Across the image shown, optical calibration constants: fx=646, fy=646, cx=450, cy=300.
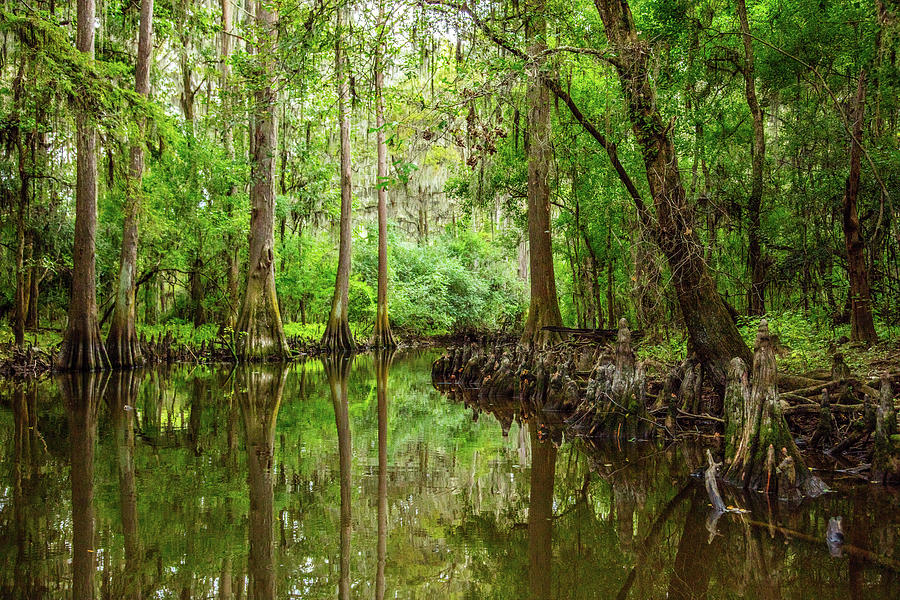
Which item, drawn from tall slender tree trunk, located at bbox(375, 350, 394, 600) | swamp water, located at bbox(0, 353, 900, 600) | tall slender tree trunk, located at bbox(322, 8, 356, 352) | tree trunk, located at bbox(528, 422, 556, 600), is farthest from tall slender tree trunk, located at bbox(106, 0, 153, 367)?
tree trunk, located at bbox(528, 422, 556, 600)

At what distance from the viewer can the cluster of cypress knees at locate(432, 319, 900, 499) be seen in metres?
4.11

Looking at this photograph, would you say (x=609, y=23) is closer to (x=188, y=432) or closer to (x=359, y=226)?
(x=188, y=432)

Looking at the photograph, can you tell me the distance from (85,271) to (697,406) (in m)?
11.6

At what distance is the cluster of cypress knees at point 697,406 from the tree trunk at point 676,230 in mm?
281

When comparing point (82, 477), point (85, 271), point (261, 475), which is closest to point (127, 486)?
point (82, 477)

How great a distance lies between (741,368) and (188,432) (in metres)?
A: 5.09

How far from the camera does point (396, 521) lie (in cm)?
361

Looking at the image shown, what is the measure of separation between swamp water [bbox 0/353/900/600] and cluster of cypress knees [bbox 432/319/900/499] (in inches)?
10.8

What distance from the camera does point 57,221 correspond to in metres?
16.4

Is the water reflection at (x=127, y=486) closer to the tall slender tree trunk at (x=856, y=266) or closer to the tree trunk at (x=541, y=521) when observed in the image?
the tree trunk at (x=541, y=521)

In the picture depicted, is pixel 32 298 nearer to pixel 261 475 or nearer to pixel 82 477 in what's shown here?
pixel 82 477

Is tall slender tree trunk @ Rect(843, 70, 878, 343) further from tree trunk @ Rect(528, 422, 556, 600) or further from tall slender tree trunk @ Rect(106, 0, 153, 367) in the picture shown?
tall slender tree trunk @ Rect(106, 0, 153, 367)

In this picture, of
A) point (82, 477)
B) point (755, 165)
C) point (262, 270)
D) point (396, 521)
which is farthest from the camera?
point (262, 270)

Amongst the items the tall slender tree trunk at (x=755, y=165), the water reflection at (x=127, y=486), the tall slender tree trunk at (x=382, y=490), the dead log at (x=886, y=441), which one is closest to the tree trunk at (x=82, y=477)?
the water reflection at (x=127, y=486)
